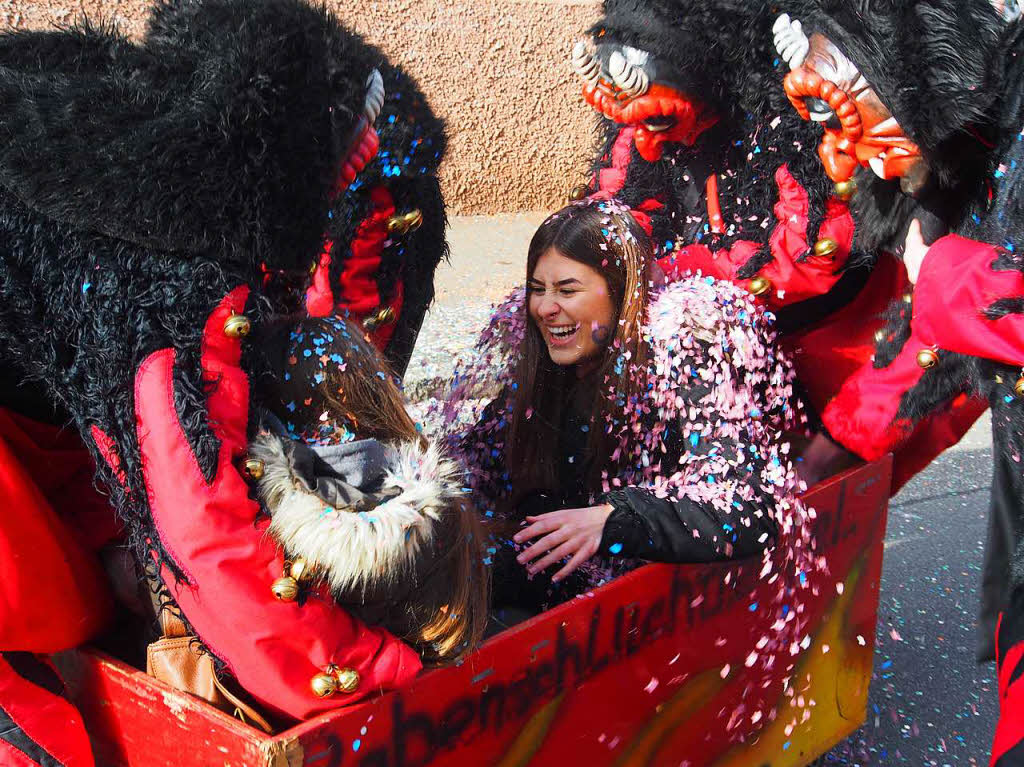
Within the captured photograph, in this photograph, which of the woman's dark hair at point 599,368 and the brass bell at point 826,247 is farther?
the brass bell at point 826,247

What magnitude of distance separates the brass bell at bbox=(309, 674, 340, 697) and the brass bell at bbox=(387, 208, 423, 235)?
1283 mm

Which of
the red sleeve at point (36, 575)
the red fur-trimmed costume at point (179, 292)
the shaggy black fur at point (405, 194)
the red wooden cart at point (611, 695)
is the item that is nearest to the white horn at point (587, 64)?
the shaggy black fur at point (405, 194)

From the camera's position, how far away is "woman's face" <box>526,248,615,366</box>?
217cm

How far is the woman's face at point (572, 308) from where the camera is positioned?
217cm

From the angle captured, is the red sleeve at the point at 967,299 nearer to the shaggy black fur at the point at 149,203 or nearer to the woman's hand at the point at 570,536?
the woman's hand at the point at 570,536

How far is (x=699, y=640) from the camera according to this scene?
6.37ft

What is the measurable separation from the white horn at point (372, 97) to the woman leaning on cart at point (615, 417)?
1.98 feet

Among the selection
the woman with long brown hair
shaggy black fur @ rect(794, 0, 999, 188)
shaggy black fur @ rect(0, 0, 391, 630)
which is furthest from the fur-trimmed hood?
shaggy black fur @ rect(794, 0, 999, 188)

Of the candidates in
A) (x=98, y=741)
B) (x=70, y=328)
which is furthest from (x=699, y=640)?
(x=70, y=328)

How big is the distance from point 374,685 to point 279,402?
42cm

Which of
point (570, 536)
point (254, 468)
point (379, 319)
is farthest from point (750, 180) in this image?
point (254, 468)

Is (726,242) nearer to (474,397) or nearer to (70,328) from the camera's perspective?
(474,397)

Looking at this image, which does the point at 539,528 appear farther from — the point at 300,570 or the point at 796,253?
the point at 796,253

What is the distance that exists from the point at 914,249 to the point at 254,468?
150 centimetres
